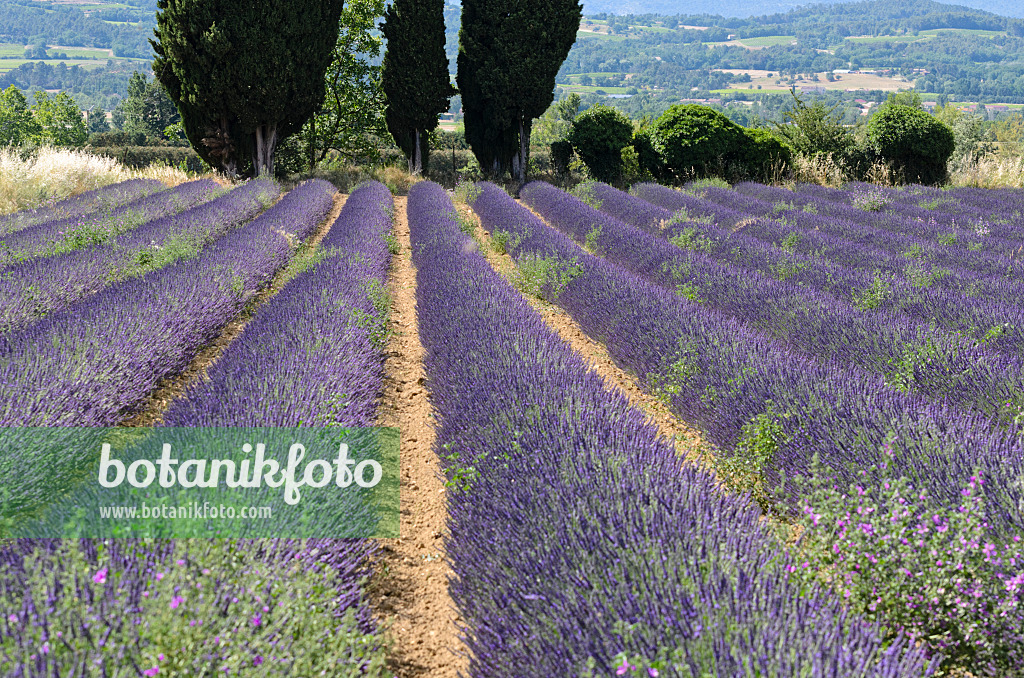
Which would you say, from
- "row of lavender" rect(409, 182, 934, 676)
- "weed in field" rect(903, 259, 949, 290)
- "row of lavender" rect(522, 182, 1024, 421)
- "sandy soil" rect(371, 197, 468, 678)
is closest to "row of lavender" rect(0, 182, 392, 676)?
Answer: "sandy soil" rect(371, 197, 468, 678)

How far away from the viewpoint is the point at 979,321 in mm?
4336

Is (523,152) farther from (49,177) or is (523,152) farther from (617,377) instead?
(617,377)

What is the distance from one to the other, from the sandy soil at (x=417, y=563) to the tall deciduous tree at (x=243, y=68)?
44.2 ft

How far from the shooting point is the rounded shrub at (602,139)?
1808 centimetres

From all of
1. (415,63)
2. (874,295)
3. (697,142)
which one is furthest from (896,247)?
(415,63)

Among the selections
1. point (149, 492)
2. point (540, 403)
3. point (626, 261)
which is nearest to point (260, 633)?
point (149, 492)

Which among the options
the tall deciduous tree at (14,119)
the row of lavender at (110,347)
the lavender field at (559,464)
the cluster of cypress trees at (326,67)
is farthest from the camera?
the tall deciduous tree at (14,119)

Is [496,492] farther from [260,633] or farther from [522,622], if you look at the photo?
[260,633]

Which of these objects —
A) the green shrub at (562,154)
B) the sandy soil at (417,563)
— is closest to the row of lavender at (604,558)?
the sandy soil at (417,563)

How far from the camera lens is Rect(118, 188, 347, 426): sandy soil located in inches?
137

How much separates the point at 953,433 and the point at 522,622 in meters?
2.07

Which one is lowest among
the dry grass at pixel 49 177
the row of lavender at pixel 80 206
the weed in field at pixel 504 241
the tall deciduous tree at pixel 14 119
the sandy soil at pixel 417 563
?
the sandy soil at pixel 417 563

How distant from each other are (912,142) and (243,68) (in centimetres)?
1777

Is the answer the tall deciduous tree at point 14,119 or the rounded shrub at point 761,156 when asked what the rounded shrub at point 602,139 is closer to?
the rounded shrub at point 761,156
